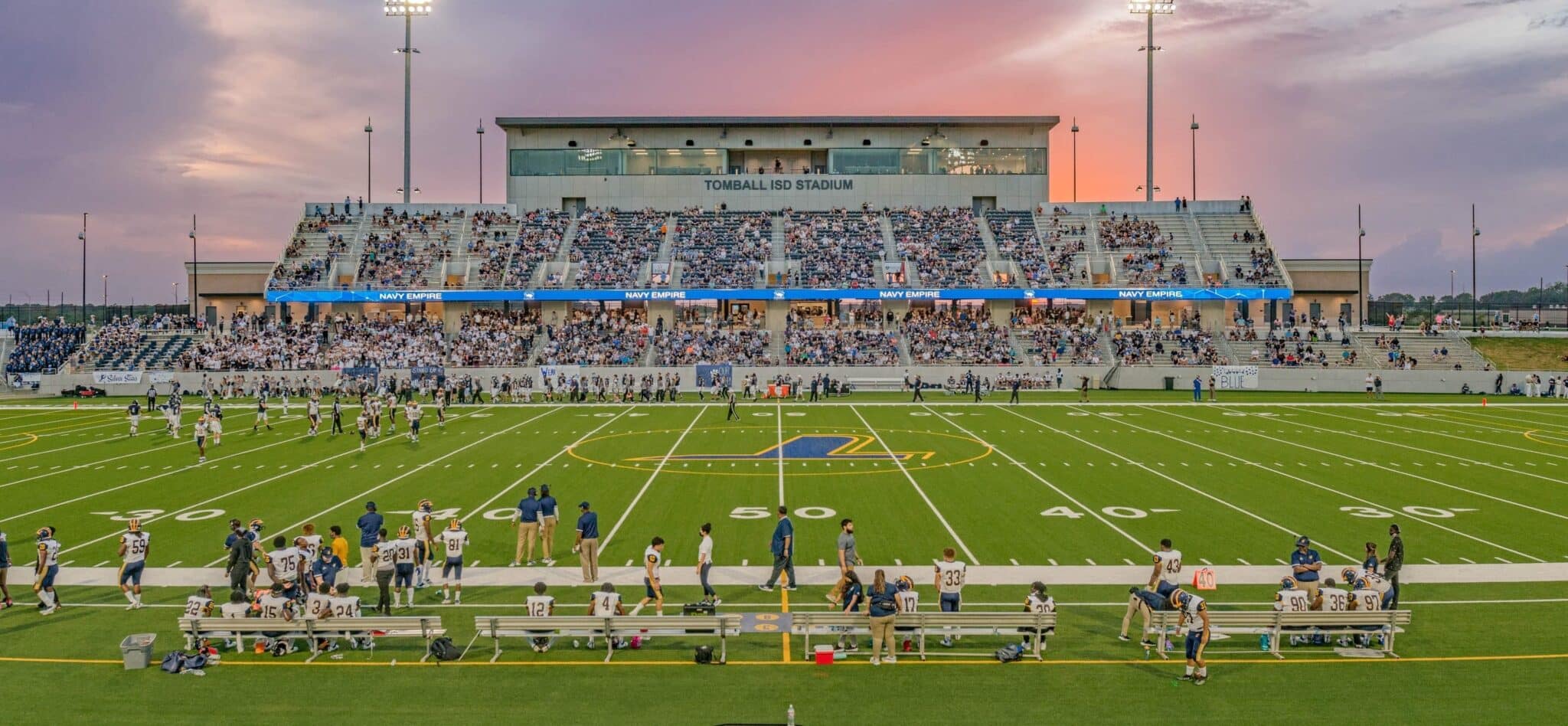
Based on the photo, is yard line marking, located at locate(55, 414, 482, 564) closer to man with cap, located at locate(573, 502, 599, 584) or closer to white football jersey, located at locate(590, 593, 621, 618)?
man with cap, located at locate(573, 502, 599, 584)

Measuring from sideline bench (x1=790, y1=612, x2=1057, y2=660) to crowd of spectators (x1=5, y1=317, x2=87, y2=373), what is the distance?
60.5m

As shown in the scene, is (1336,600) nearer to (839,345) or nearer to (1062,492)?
(1062,492)

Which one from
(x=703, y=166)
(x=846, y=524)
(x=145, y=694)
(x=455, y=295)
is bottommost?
(x=145, y=694)

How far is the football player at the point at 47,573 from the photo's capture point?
1309cm

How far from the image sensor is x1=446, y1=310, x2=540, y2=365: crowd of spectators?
183 feet

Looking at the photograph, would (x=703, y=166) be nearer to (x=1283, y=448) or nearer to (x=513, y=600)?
(x=1283, y=448)

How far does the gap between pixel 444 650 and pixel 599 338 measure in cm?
4798

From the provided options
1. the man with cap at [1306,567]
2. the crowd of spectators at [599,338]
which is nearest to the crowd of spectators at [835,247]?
the crowd of spectators at [599,338]

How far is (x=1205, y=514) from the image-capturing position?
1919 centimetres

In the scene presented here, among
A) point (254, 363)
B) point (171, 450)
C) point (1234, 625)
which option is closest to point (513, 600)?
point (1234, 625)

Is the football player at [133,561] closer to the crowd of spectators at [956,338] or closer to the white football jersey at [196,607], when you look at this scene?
the white football jersey at [196,607]

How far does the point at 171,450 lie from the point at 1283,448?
3311cm

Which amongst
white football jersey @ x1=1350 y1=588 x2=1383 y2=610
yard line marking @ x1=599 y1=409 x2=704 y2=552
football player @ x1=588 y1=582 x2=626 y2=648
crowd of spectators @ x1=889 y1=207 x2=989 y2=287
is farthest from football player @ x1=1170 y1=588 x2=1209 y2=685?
crowd of spectators @ x1=889 y1=207 x2=989 y2=287

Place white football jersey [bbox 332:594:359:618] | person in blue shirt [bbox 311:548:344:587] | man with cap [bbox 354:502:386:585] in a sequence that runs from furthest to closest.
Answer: man with cap [bbox 354:502:386:585] < person in blue shirt [bbox 311:548:344:587] < white football jersey [bbox 332:594:359:618]
